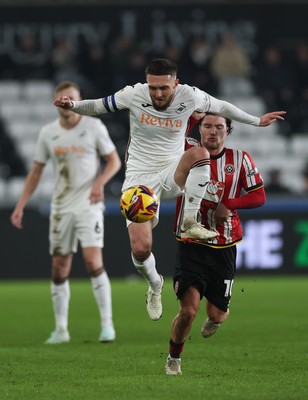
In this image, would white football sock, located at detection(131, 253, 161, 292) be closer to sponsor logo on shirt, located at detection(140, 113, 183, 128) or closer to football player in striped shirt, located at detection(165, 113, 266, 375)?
football player in striped shirt, located at detection(165, 113, 266, 375)

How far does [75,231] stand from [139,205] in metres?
2.92

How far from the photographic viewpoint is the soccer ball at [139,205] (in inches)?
328

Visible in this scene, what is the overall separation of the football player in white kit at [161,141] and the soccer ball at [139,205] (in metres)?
0.12

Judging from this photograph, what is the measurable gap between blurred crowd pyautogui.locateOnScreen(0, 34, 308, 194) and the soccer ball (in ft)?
43.2

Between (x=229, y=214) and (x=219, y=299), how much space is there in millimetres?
659

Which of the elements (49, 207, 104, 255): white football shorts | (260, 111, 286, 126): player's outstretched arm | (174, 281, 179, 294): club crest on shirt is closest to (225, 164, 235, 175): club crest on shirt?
(260, 111, 286, 126): player's outstretched arm

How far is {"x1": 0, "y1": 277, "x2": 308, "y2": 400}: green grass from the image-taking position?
7285 millimetres

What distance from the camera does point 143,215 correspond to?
8344 millimetres

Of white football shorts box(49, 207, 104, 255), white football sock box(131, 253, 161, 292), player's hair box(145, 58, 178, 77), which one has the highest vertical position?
player's hair box(145, 58, 178, 77)

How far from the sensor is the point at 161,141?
8.70 metres

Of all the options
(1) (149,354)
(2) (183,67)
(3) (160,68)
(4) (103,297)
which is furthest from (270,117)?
(2) (183,67)

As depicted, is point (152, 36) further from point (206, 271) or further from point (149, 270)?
point (206, 271)

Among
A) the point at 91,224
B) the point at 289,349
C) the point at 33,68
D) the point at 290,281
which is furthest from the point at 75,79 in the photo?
the point at 289,349

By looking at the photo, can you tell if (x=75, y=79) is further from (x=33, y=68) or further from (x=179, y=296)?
(x=179, y=296)
